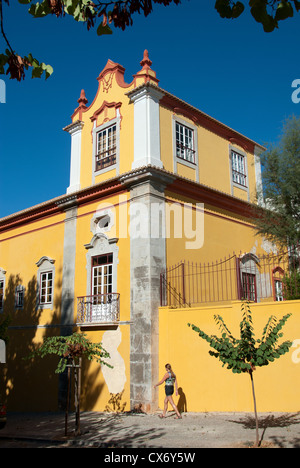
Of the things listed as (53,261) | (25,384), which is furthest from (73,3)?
(25,384)

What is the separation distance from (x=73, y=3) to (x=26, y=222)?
15.2 m

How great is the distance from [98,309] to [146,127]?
590cm

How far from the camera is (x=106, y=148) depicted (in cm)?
1602

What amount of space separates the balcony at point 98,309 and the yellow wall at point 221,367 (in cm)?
157

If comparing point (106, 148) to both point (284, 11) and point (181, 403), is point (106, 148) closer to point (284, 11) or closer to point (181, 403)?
point (181, 403)

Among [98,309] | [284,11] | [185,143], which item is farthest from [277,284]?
[284,11]

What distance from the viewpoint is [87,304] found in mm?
14773

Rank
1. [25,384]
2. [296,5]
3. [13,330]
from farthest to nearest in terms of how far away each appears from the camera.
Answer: [13,330] < [25,384] < [296,5]

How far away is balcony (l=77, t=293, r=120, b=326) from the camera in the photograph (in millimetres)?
13750

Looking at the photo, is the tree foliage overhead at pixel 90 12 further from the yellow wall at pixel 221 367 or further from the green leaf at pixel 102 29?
the yellow wall at pixel 221 367

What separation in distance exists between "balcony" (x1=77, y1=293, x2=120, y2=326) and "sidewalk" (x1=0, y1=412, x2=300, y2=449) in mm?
2751

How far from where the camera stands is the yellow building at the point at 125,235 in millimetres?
13398

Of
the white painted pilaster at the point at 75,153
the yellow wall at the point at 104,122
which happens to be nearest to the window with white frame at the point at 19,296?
the white painted pilaster at the point at 75,153
